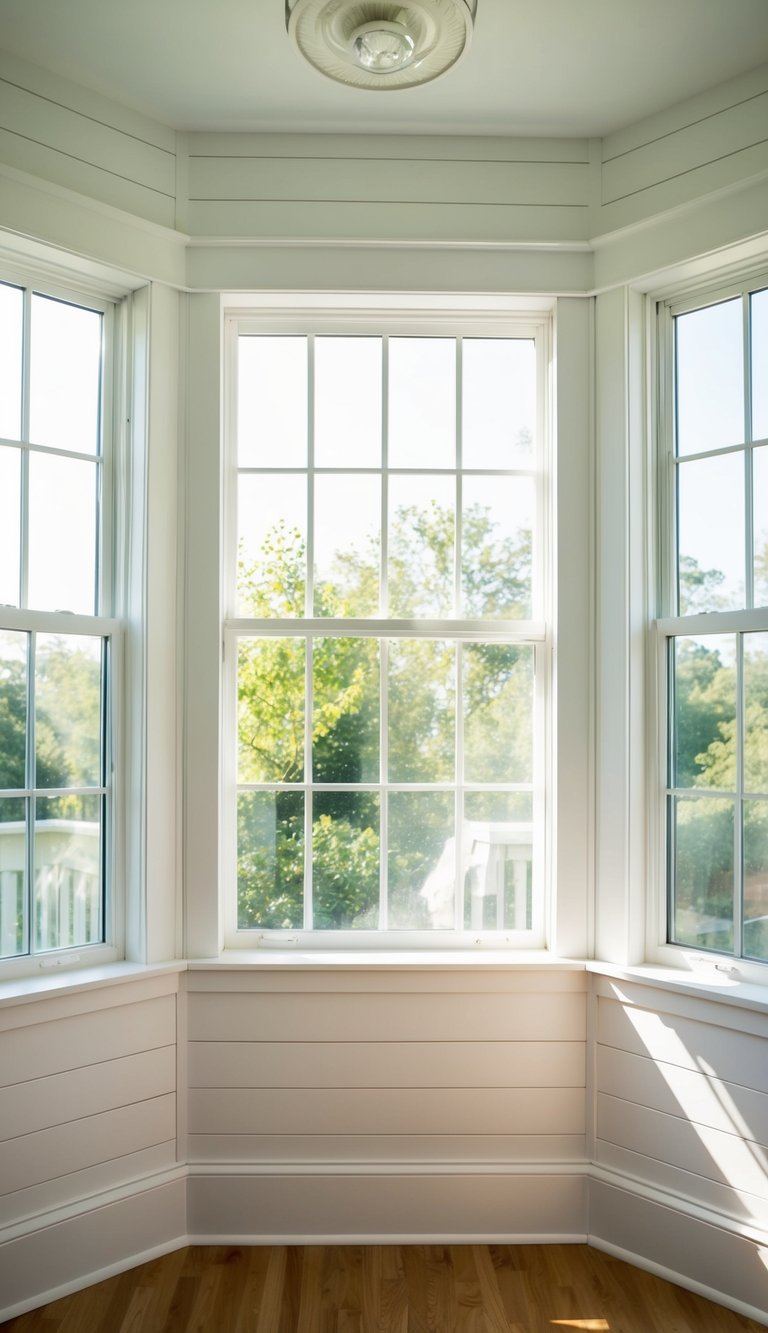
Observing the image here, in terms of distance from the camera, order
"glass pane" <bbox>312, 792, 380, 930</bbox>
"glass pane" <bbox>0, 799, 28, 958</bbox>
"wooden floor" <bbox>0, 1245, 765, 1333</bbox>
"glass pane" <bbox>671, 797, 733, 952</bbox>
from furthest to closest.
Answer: "glass pane" <bbox>312, 792, 380, 930</bbox>
"glass pane" <bbox>671, 797, 733, 952</bbox>
"glass pane" <bbox>0, 799, 28, 958</bbox>
"wooden floor" <bbox>0, 1245, 765, 1333</bbox>

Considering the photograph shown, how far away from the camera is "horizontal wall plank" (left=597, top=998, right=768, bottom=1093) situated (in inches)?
97.8

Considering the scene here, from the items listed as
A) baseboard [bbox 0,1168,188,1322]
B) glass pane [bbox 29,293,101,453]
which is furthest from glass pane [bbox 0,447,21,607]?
baseboard [bbox 0,1168,188,1322]

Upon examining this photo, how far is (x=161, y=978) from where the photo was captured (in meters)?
2.75

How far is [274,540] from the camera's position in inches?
119

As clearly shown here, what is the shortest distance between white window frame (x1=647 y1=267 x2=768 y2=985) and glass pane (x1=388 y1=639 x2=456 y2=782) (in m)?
0.60

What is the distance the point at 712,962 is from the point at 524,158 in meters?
2.38

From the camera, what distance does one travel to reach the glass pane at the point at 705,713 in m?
2.70

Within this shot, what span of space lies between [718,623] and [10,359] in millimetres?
2075

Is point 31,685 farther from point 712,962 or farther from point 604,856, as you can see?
point 712,962

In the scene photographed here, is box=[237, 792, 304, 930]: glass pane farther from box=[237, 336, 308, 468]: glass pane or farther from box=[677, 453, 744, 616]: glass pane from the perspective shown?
box=[677, 453, 744, 616]: glass pane

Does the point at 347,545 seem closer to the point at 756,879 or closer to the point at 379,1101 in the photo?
the point at 756,879

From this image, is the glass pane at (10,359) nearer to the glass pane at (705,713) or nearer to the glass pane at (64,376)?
the glass pane at (64,376)

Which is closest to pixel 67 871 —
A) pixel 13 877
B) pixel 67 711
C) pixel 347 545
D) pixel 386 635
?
pixel 13 877

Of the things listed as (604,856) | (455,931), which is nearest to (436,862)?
(455,931)
